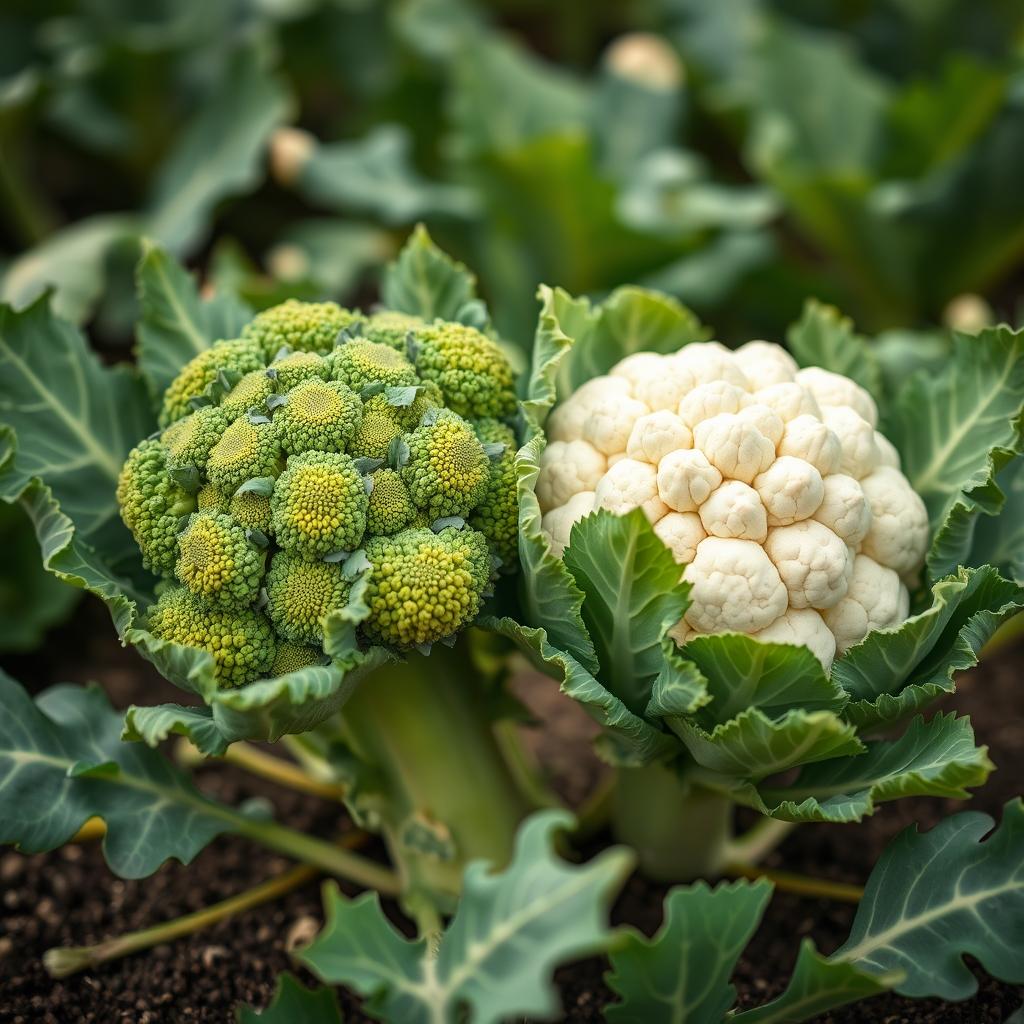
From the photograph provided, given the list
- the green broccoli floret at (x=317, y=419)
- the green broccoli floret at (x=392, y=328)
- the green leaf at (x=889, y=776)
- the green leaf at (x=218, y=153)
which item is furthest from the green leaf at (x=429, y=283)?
the green leaf at (x=218, y=153)

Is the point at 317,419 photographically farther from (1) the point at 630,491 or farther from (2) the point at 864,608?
(2) the point at 864,608

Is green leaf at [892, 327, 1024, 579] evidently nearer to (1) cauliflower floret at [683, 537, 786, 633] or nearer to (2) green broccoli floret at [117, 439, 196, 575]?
(1) cauliflower floret at [683, 537, 786, 633]

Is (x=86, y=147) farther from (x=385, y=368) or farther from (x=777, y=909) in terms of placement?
(x=777, y=909)

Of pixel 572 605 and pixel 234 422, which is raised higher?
pixel 234 422

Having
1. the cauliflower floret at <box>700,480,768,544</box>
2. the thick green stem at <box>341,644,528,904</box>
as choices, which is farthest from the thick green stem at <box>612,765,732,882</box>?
the cauliflower floret at <box>700,480,768,544</box>

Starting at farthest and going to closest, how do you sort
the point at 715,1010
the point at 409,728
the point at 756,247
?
the point at 756,247
the point at 409,728
the point at 715,1010

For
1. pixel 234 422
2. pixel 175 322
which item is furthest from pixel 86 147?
pixel 234 422
